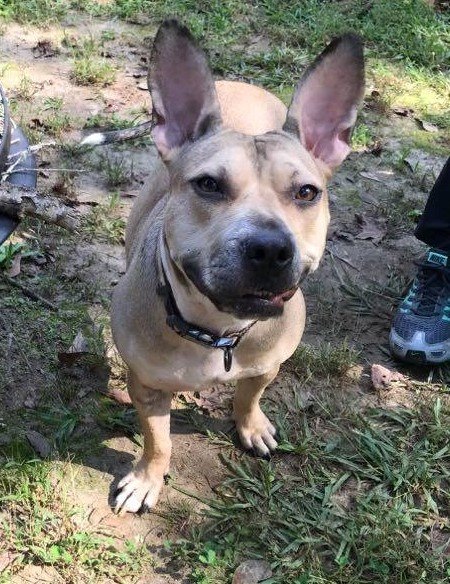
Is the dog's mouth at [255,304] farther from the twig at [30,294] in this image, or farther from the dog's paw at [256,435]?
the twig at [30,294]

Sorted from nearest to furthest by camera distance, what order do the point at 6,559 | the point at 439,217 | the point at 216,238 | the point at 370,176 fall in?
the point at 216,238
the point at 6,559
the point at 439,217
the point at 370,176

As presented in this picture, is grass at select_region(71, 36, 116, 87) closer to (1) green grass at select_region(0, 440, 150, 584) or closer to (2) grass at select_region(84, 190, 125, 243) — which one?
(2) grass at select_region(84, 190, 125, 243)

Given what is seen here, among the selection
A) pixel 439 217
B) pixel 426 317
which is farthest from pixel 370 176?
pixel 426 317

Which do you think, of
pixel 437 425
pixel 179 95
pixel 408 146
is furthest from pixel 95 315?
pixel 408 146

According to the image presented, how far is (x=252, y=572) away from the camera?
105 inches

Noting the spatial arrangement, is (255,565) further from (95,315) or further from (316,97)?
(316,97)

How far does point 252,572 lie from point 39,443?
104 cm

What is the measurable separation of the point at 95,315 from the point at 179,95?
1.48m

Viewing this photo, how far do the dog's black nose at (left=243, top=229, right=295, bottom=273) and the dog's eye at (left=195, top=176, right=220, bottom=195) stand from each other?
0.95 ft

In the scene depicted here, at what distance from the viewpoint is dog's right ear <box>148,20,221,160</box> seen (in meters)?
2.33

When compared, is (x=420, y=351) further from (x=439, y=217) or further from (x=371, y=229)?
(x=371, y=229)

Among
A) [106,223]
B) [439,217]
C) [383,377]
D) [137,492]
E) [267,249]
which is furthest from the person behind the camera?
[106,223]

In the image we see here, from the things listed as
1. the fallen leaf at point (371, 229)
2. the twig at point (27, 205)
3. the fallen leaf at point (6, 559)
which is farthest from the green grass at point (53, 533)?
the fallen leaf at point (371, 229)

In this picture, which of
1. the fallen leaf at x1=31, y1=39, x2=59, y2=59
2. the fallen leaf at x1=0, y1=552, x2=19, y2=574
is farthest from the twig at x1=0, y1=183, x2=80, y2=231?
the fallen leaf at x1=31, y1=39, x2=59, y2=59
